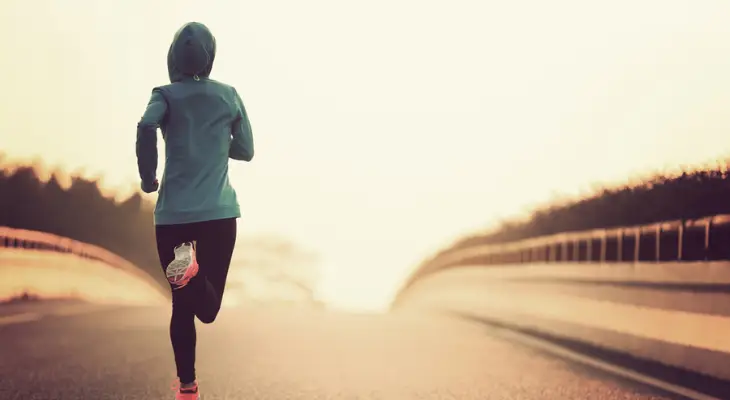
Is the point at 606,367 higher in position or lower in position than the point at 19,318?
higher

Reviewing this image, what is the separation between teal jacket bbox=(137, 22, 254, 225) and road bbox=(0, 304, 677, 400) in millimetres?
1824

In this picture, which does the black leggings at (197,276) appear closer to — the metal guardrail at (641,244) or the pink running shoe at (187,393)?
the pink running shoe at (187,393)

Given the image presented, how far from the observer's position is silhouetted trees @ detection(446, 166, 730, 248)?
10953mm

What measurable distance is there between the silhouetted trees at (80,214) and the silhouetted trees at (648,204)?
12203 millimetres

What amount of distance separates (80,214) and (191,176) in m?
26.1

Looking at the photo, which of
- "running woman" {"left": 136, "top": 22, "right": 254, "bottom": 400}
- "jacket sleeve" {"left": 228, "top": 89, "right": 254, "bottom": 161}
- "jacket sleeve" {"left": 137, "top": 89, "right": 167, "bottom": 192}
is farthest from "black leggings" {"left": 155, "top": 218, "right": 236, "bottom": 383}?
"jacket sleeve" {"left": 228, "top": 89, "right": 254, "bottom": 161}

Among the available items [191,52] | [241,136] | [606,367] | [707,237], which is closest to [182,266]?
[241,136]

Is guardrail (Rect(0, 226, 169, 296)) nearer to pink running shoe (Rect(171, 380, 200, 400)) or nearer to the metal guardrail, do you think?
the metal guardrail

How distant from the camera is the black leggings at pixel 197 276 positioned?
5.71m

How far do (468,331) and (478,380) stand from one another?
496cm

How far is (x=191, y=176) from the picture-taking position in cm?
572

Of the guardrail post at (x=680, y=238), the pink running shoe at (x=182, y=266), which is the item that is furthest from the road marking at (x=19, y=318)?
the guardrail post at (x=680, y=238)

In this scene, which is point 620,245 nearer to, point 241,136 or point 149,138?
point 241,136

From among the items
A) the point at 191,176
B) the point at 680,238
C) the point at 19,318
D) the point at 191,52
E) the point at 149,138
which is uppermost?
the point at 191,52
